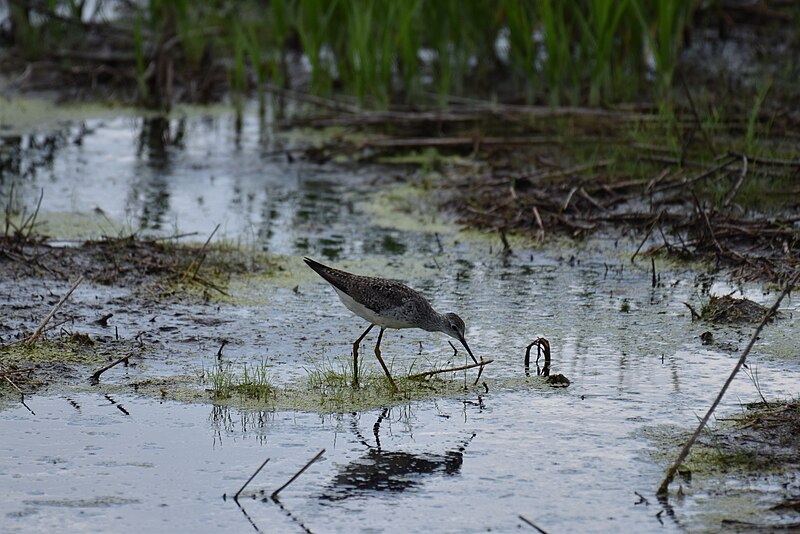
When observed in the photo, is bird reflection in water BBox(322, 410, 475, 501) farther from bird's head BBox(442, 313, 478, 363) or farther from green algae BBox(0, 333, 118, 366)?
green algae BBox(0, 333, 118, 366)

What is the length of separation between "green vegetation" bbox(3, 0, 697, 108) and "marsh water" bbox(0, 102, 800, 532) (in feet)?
7.97

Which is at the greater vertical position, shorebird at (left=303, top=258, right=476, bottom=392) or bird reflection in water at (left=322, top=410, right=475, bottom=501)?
shorebird at (left=303, top=258, right=476, bottom=392)

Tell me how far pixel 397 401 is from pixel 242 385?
716 mm

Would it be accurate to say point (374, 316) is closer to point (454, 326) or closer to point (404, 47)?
point (454, 326)

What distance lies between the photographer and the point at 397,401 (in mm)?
5734

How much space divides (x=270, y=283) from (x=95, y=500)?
10.7 ft

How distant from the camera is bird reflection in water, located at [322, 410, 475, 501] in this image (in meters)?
4.79

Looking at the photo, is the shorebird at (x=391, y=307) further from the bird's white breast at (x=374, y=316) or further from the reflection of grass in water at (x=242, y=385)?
the reflection of grass in water at (x=242, y=385)

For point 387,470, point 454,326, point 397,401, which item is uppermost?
point 454,326

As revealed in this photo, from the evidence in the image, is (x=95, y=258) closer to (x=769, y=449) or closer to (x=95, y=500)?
(x=95, y=500)

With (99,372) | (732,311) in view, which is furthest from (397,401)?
(732,311)

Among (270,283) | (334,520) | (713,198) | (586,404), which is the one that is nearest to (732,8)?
(713,198)

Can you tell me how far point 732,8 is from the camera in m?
13.8

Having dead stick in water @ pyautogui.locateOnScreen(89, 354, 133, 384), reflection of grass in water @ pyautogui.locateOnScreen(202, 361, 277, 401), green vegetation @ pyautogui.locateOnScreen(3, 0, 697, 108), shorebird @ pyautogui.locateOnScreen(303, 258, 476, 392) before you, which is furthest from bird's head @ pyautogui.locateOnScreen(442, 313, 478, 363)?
green vegetation @ pyautogui.locateOnScreen(3, 0, 697, 108)
